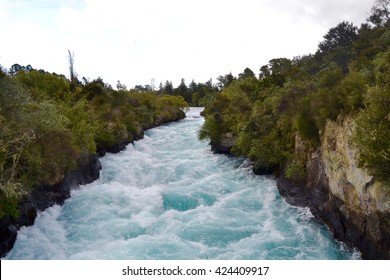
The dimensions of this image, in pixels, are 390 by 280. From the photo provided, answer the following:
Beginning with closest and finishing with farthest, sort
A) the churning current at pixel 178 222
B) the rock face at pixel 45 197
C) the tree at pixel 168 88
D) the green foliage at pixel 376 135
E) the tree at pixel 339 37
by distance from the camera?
the green foliage at pixel 376 135
the rock face at pixel 45 197
the churning current at pixel 178 222
the tree at pixel 339 37
the tree at pixel 168 88

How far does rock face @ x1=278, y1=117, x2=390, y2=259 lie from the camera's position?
10.6m

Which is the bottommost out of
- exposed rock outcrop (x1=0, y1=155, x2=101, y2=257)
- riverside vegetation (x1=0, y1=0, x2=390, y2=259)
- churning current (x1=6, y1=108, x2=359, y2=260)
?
churning current (x1=6, y1=108, x2=359, y2=260)

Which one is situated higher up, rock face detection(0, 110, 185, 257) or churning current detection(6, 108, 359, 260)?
rock face detection(0, 110, 185, 257)

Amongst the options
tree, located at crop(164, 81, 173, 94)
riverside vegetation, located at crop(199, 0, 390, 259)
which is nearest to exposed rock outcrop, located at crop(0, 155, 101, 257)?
riverside vegetation, located at crop(199, 0, 390, 259)

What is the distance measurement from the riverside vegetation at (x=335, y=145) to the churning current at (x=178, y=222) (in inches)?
42.6

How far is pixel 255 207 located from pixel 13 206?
10.9 meters

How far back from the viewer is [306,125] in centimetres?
1691

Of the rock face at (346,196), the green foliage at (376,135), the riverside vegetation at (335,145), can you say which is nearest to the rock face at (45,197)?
the riverside vegetation at (335,145)

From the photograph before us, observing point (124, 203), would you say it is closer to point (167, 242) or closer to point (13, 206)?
point (167, 242)

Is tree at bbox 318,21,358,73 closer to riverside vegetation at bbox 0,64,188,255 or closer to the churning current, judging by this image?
the churning current

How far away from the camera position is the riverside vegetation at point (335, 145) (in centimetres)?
1009

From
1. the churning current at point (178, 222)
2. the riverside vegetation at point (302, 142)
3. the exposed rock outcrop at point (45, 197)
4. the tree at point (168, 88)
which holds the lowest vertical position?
the churning current at point (178, 222)

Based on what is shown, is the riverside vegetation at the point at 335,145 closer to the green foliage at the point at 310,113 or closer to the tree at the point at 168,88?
the green foliage at the point at 310,113
